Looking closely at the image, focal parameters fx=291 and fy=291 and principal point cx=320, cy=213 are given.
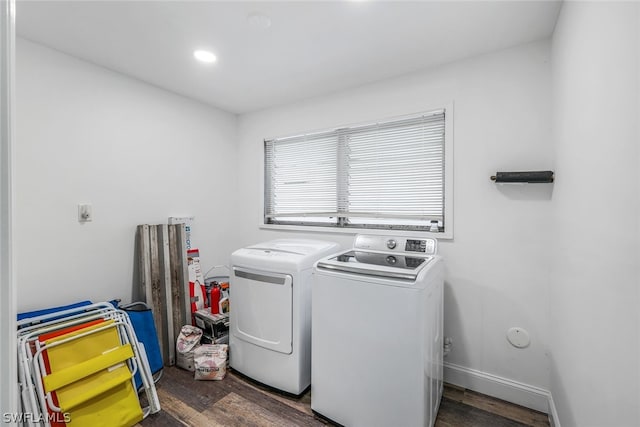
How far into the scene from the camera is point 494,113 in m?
1.96

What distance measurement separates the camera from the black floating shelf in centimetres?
172

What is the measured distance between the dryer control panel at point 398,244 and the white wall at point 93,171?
1.74 meters

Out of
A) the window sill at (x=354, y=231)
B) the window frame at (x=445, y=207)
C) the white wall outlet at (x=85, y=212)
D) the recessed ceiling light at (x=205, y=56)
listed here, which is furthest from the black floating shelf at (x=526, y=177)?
the white wall outlet at (x=85, y=212)

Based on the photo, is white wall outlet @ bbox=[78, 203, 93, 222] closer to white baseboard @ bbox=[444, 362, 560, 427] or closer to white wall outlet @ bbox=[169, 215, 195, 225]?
white wall outlet @ bbox=[169, 215, 195, 225]

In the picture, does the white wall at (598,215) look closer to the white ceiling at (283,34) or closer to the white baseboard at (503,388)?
the white baseboard at (503,388)

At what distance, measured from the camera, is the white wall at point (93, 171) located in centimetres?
187

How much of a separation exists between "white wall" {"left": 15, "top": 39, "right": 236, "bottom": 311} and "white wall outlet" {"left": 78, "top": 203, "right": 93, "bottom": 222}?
3cm

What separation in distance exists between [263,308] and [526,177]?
6.26 ft

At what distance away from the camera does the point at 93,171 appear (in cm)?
217

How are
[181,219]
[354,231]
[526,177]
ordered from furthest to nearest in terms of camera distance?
1. [181,219]
2. [354,231]
3. [526,177]

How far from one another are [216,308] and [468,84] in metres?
2.72

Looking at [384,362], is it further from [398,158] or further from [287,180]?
[287,180]

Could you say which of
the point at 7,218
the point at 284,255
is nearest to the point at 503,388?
the point at 284,255

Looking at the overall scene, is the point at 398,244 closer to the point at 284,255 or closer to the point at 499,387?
the point at 284,255
